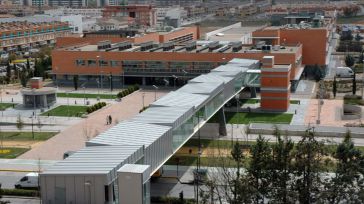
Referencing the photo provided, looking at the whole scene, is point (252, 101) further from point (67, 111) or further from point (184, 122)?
point (184, 122)

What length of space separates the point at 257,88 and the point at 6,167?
1593 cm

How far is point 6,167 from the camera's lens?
18.4 m

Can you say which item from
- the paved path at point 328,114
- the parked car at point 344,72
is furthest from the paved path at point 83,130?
the parked car at point 344,72

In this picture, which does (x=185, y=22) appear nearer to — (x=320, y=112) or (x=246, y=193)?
(x=320, y=112)

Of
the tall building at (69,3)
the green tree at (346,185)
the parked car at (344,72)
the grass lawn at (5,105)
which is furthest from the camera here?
the tall building at (69,3)

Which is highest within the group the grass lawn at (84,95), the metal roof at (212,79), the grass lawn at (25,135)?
the metal roof at (212,79)

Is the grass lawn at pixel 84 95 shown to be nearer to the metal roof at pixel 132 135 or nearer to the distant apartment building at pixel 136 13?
the metal roof at pixel 132 135

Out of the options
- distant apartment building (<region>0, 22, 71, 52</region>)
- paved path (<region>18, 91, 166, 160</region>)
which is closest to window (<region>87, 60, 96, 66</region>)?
paved path (<region>18, 91, 166, 160</region>)

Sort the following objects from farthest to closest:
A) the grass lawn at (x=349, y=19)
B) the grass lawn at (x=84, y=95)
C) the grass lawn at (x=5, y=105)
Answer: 1. the grass lawn at (x=349, y=19)
2. the grass lawn at (x=84, y=95)
3. the grass lawn at (x=5, y=105)

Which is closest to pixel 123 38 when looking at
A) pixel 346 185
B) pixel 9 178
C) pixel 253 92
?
pixel 253 92

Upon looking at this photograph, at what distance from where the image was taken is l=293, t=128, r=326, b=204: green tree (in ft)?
36.7

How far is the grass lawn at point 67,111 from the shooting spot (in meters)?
26.3

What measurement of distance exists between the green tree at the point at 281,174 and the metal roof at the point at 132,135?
3088 mm

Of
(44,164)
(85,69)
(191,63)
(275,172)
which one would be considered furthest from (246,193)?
(85,69)
